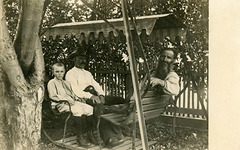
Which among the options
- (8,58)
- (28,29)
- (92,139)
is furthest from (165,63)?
(8,58)

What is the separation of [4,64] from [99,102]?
99cm

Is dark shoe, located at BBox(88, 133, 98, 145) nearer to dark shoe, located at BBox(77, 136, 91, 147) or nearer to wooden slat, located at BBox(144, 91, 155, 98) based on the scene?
dark shoe, located at BBox(77, 136, 91, 147)

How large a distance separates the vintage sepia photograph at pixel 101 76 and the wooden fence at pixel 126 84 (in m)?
0.01

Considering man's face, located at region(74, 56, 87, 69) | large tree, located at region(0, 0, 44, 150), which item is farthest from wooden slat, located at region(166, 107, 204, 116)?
large tree, located at region(0, 0, 44, 150)

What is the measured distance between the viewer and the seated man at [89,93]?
2.94 m

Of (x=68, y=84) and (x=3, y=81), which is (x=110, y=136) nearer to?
(x=68, y=84)

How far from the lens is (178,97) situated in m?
2.88

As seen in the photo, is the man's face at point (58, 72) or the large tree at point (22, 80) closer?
the large tree at point (22, 80)

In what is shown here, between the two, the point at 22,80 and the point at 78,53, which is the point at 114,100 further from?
the point at 22,80

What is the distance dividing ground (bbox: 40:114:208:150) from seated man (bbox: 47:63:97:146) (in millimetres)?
150

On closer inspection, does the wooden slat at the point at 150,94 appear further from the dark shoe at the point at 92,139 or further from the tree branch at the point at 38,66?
the tree branch at the point at 38,66

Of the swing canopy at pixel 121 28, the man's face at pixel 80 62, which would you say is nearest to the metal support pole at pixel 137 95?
the swing canopy at pixel 121 28

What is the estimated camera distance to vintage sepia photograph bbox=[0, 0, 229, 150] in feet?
7.98
